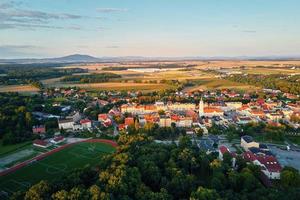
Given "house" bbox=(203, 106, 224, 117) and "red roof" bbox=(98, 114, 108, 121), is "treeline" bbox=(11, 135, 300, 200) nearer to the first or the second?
"red roof" bbox=(98, 114, 108, 121)

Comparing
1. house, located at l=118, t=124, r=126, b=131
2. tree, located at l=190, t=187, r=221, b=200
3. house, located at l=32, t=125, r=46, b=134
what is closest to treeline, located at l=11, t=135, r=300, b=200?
tree, located at l=190, t=187, r=221, b=200

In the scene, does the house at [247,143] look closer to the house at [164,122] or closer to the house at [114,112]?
the house at [164,122]

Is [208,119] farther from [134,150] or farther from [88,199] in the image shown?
[88,199]

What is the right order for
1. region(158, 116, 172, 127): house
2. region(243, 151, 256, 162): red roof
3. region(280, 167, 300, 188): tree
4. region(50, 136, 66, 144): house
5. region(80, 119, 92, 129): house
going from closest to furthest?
1. region(280, 167, 300, 188): tree
2. region(243, 151, 256, 162): red roof
3. region(50, 136, 66, 144): house
4. region(80, 119, 92, 129): house
5. region(158, 116, 172, 127): house

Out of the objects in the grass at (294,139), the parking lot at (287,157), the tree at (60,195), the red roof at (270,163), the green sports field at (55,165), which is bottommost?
the parking lot at (287,157)

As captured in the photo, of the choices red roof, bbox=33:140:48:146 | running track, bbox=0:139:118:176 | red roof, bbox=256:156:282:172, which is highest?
red roof, bbox=256:156:282:172

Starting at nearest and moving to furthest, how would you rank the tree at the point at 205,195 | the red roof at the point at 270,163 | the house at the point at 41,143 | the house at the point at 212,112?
the tree at the point at 205,195, the red roof at the point at 270,163, the house at the point at 41,143, the house at the point at 212,112

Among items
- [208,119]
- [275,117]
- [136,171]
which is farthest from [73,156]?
[275,117]

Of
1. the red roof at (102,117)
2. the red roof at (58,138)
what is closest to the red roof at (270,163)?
the red roof at (58,138)
